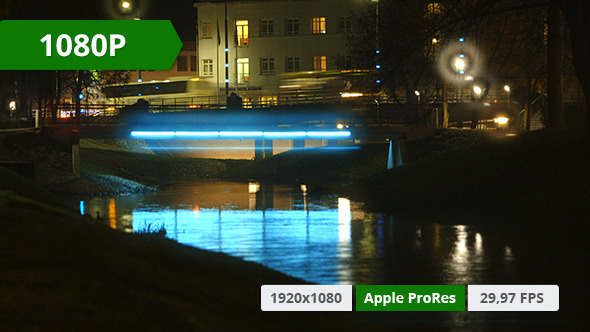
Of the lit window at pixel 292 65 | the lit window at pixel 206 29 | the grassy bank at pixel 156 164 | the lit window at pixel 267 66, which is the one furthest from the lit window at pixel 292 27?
the grassy bank at pixel 156 164

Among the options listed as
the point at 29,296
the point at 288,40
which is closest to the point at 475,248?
the point at 29,296

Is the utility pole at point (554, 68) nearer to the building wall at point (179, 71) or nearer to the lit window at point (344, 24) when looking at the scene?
the lit window at point (344, 24)

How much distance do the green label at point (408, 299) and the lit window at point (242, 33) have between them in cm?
7400

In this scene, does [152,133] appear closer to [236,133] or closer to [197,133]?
[197,133]

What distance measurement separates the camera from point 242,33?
3349 inches

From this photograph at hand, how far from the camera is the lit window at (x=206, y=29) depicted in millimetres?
85812

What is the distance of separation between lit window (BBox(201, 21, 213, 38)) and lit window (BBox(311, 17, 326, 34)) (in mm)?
11282

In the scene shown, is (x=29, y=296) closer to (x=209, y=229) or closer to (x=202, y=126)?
(x=209, y=229)

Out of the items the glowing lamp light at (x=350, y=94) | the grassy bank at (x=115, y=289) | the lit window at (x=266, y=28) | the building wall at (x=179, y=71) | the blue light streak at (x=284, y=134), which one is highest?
the lit window at (x=266, y=28)

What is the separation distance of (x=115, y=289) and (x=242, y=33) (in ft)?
253

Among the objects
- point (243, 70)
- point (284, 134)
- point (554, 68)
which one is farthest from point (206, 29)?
point (554, 68)

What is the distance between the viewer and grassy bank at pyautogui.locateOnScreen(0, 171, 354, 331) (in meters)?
8.42

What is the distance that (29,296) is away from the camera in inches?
342

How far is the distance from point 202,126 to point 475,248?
31056 millimetres
